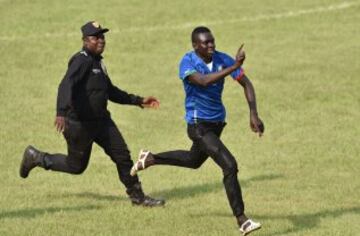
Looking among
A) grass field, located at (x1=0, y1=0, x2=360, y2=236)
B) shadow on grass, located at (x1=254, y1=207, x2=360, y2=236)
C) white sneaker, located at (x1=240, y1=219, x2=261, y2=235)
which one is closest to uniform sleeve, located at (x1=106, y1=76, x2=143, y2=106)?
grass field, located at (x1=0, y1=0, x2=360, y2=236)

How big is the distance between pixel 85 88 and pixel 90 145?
0.79m

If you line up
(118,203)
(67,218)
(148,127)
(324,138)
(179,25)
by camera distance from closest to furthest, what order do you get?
(67,218) → (118,203) → (324,138) → (148,127) → (179,25)

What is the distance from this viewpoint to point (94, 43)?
40.3ft

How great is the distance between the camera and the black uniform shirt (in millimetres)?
12141

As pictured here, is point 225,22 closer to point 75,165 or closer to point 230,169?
point 75,165

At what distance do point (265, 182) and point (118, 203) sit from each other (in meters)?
2.47

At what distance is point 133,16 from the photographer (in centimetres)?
2995

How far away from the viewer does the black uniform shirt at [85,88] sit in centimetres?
1214

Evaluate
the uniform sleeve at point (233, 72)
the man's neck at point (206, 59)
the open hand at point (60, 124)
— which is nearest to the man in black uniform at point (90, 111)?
the open hand at point (60, 124)

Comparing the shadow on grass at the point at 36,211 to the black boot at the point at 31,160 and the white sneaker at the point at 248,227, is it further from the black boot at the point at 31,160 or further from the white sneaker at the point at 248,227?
the white sneaker at the point at 248,227

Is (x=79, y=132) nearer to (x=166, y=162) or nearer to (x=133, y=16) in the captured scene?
(x=166, y=162)

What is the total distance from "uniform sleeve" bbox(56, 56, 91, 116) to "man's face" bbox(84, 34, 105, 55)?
182mm

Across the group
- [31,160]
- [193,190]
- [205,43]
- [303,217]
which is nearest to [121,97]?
[31,160]

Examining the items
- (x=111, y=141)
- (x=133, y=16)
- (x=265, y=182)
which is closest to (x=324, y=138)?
(x=265, y=182)
